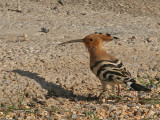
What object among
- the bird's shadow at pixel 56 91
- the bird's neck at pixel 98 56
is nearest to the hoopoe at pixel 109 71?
the bird's neck at pixel 98 56

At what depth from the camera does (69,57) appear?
5426 mm

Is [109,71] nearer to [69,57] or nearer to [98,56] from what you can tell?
[98,56]

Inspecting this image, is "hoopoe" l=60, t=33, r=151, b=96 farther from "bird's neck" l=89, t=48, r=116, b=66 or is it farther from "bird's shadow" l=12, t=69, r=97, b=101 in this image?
"bird's shadow" l=12, t=69, r=97, b=101

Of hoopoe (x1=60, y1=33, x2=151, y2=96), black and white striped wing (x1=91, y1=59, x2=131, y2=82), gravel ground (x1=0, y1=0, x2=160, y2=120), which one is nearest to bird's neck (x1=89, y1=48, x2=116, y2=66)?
hoopoe (x1=60, y1=33, x2=151, y2=96)

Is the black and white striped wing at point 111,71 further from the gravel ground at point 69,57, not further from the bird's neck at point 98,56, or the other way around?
the gravel ground at point 69,57

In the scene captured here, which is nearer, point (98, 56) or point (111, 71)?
point (111, 71)

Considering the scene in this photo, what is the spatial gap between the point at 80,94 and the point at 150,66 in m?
1.41

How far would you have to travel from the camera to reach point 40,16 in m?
8.24

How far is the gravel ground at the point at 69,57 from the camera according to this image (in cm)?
399

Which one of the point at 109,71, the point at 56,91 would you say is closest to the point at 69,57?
the point at 56,91

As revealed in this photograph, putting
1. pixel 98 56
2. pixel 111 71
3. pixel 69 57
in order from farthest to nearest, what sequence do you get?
pixel 69 57
pixel 98 56
pixel 111 71

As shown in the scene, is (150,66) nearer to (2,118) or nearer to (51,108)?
(51,108)

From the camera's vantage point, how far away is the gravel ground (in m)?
3.99

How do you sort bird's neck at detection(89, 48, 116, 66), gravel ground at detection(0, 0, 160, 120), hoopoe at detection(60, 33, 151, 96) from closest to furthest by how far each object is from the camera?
gravel ground at detection(0, 0, 160, 120), hoopoe at detection(60, 33, 151, 96), bird's neck at detection(89, 48, 116, 66)
